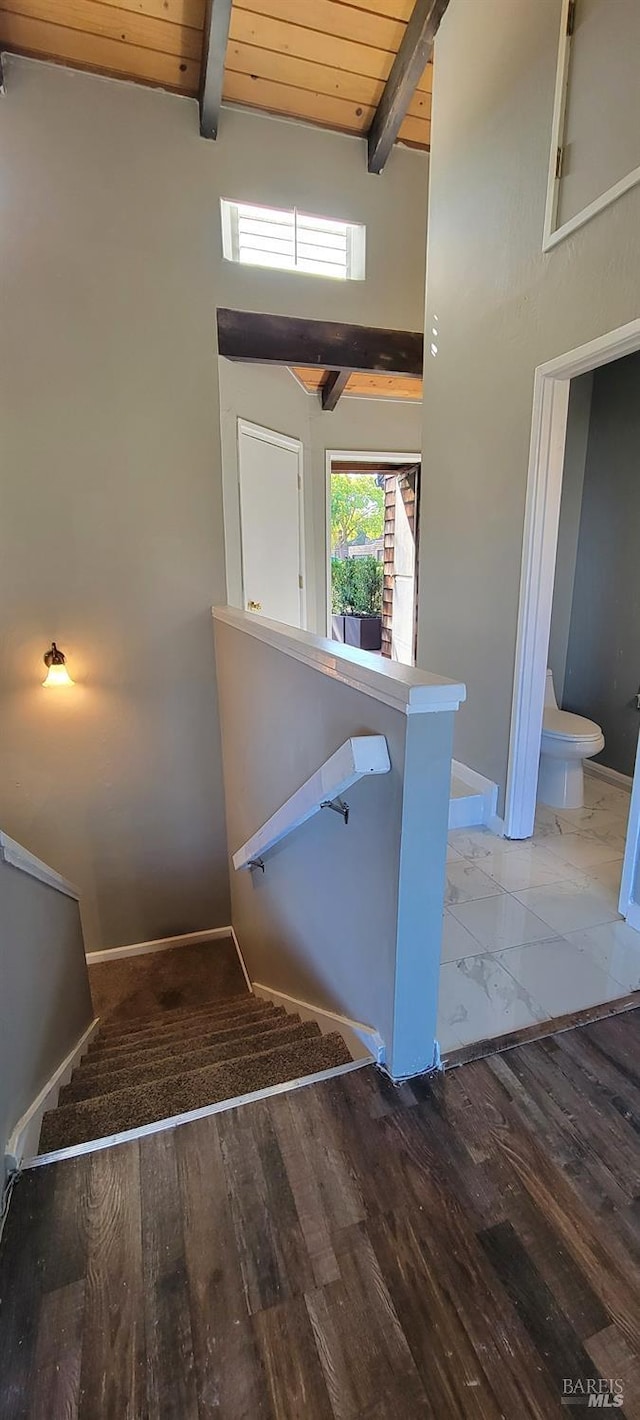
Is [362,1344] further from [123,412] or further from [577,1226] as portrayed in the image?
[123,412]

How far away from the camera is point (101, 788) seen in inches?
142

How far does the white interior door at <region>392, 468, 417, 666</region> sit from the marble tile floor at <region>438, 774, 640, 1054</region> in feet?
11.6

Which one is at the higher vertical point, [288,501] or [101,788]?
[288,501]

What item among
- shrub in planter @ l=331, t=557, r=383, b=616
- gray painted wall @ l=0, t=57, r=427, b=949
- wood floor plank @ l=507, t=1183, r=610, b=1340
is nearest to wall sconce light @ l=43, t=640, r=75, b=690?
gray painted wall @ l=0, t=57, r=427, b=949

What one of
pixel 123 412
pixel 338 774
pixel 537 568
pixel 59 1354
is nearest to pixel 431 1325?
pixel 59 1354

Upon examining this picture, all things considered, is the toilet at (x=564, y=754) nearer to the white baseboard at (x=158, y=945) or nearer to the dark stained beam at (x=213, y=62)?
the white baseboard at (x=158, y=945)

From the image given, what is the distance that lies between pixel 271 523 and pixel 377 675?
3363 millimetres

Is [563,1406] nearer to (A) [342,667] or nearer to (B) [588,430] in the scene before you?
(A) [342,667]

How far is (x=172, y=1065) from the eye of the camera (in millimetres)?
1862

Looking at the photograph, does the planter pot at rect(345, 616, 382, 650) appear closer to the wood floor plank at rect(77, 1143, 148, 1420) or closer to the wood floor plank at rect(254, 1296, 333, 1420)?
the wood floor plank at rect(77, 1143, 148, 1420)

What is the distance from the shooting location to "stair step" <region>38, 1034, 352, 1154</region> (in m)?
1.44

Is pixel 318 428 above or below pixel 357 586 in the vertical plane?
above

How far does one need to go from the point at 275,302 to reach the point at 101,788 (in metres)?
2.95

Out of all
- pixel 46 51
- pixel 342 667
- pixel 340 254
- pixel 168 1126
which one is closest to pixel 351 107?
pixel 340 254
